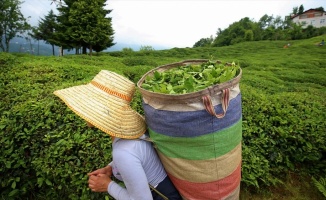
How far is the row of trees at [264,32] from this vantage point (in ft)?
159

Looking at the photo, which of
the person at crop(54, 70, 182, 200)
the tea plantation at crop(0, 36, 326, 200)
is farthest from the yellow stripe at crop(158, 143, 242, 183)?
the tea plantation at crop(0, 36, 326, 200)

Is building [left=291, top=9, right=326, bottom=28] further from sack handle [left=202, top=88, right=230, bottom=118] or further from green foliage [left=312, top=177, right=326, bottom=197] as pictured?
sack handle [left=202, top=88, right=230, bottom=118]

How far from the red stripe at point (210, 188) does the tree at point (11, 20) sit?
34.4 meters

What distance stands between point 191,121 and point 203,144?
168mm

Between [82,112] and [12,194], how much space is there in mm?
1802

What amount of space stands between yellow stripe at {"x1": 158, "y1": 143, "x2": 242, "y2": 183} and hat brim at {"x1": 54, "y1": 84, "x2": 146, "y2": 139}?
30 centimetres

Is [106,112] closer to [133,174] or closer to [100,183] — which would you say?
[133,174]

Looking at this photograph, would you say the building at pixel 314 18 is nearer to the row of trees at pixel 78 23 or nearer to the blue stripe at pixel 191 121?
the row of trees at pixel 78 23

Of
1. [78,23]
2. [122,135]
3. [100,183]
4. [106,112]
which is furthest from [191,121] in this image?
[78,23]

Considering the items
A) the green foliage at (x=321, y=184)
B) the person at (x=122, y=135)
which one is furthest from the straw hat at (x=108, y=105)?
the green foliage at (x=321, y=184)

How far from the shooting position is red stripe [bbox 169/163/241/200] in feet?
4.94

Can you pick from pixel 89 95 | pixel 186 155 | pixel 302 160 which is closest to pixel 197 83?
pixel 186 155

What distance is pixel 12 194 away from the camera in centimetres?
262

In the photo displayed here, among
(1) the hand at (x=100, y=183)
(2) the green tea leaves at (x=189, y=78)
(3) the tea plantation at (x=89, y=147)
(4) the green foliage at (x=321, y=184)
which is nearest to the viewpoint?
(2) the green tea leaves at (x=189, y=78)
